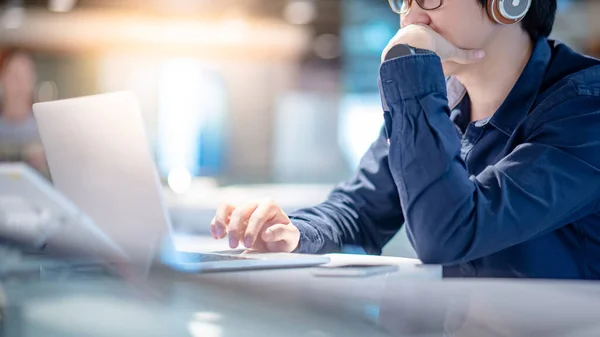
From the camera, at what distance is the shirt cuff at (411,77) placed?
117 centimetres

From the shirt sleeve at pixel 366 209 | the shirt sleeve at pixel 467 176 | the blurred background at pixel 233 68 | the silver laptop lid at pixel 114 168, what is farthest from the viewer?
the blurred background at pixel 233 68

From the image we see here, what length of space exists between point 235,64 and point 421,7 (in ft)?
26.1

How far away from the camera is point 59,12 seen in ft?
27.9

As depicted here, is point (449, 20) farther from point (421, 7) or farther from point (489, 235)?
point (489, 235)

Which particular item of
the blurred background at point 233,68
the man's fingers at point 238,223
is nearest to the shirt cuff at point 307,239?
the man's fingers at point 238,223

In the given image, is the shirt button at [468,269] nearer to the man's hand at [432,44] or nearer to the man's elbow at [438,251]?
the man's elbow at [438,251]

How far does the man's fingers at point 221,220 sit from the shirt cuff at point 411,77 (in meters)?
0.35

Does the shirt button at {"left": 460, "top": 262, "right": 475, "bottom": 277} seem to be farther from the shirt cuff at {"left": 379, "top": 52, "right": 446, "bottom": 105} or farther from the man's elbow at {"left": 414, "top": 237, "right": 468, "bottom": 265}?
the shirt cuff at {"left": 379, "top": 52, "right": 446, "bottom": 105}

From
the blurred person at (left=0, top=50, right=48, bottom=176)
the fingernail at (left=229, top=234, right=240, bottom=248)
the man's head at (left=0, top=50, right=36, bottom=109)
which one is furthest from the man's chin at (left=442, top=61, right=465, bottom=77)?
the man's head at (left=0, top=50, right=36, bottom=109)

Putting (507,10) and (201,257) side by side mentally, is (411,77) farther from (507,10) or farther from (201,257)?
(201,257)

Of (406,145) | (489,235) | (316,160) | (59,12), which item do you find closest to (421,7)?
(406,145)

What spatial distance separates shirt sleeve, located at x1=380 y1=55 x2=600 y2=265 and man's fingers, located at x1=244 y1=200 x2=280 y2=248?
0.24 meters

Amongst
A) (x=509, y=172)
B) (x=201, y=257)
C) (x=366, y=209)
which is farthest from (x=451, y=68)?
(x=201, y=257)

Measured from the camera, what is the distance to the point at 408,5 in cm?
137
